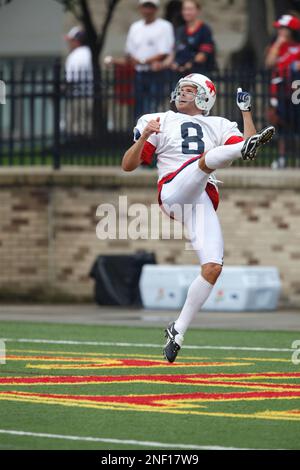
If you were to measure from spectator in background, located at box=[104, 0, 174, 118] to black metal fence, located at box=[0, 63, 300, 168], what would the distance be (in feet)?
0.07

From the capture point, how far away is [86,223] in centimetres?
1945

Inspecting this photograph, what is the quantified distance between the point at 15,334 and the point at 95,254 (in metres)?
5.38

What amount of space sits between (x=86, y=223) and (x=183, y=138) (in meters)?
7.84

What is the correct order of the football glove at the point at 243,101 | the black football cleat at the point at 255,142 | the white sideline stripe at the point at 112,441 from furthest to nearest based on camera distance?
the football glove at the point at 243,101, the black football cleat at the point at 255,142, the white sideline stripe at the point at 112,441

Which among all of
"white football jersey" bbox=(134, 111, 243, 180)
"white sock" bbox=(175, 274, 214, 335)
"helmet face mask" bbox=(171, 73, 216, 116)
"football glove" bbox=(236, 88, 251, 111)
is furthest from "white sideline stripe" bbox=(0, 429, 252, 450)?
"helmet face mask" bbox=(171, 73, 216, 116)

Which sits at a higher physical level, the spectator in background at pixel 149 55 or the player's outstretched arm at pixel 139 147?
the spectator in background at pixel 149 55

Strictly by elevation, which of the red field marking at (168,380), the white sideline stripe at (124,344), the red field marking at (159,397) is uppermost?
the white sideline stripe at (124,344)

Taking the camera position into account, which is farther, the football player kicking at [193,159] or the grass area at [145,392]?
the football player kicking at [193,159]

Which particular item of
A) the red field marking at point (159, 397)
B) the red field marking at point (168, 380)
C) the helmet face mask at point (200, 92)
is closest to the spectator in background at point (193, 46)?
the helmet face mask at point (200, 92)

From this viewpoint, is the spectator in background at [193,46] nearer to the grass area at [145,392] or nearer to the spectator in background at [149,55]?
the spectator in background at [149,55]

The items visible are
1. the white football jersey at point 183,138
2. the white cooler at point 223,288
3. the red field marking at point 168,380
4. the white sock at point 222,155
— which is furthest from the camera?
the white cooler at point 223,288

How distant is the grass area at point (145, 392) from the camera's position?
8016mm

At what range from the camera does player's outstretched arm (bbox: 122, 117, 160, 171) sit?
36.4 feet

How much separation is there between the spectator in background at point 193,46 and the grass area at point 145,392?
6.12 m
